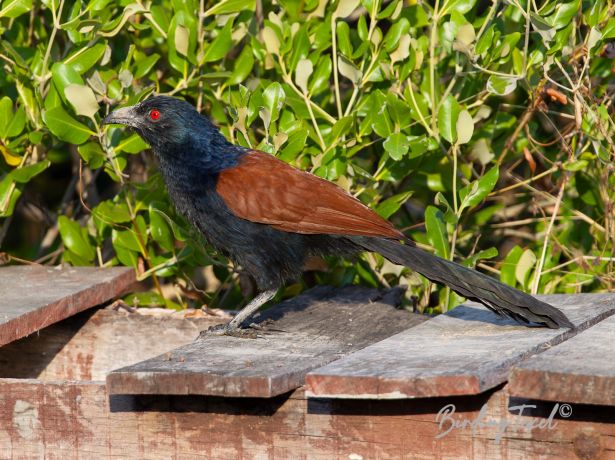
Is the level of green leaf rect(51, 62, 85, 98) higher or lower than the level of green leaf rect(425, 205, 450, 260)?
higher

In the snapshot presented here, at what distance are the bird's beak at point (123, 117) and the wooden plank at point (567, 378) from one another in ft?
6.85

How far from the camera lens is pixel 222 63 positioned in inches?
183

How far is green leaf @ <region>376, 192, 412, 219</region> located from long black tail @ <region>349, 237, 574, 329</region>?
0.67m

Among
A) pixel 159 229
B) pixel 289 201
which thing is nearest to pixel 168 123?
pixel 159 229

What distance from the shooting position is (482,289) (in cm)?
338

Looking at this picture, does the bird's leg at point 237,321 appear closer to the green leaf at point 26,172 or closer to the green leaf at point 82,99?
the green leaf at point 82,99

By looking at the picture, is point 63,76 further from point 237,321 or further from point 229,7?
point 237,321

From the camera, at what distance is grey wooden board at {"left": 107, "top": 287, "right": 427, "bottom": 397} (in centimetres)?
283

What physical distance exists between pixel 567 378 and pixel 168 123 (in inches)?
87.3

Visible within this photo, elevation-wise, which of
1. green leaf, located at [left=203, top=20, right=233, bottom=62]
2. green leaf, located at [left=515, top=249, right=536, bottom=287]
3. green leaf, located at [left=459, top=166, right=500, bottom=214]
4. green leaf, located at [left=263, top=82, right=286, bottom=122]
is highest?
green leaf, located at [left=203, top=20, right=233, bottom=62]

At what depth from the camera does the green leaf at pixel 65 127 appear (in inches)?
164

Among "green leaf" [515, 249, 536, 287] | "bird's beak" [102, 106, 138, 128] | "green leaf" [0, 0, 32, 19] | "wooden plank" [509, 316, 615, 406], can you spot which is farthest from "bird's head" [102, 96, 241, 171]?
"wooden plank" [509, 316, 615, 406]

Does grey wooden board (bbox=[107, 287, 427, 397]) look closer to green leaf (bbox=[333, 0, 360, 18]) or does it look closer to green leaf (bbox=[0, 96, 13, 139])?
green leaf (bbox=[333, 0, 360, 18])

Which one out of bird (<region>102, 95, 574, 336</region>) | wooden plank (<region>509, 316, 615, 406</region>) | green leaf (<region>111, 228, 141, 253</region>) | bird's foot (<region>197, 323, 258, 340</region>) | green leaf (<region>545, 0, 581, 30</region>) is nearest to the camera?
wooden plank (<region>509, 316, 615, 406</region>)
